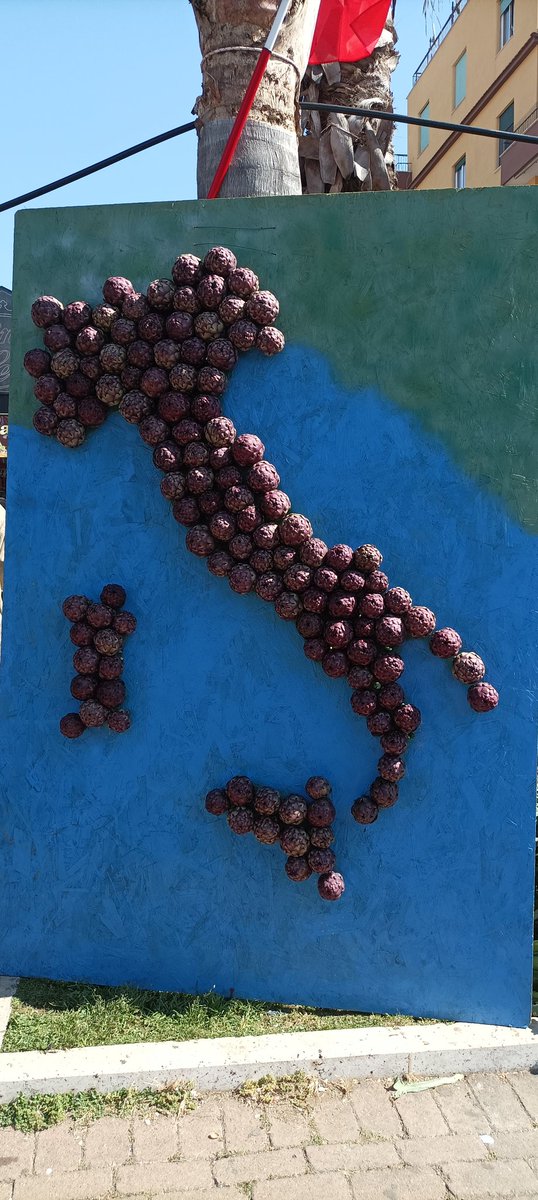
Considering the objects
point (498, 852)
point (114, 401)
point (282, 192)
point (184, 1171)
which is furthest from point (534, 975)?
point (282, 192)

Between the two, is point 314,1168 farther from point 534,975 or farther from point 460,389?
point 460,389

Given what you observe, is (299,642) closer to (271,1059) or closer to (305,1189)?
(271,1059)

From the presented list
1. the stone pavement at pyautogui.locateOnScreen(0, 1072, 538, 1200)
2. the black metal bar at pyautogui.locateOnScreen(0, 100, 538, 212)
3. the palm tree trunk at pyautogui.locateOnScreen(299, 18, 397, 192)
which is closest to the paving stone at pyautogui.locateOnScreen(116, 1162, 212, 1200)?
the stone pavement at pyautogui.locateOnScreen(0, 1072, 538, 1200)

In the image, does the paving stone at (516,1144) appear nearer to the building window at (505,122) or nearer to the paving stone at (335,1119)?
the paving stone at (335,1119)

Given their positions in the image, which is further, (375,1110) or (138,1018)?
(138,1018)

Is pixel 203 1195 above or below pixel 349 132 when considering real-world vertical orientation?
below

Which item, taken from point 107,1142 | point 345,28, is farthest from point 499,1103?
point 345,28

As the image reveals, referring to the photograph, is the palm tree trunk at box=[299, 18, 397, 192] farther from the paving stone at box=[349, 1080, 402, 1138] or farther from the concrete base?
the paving stone at box=[349, 1080, 402, 1138]
